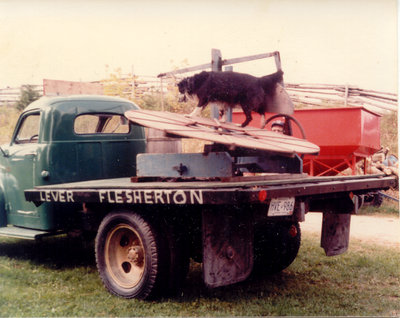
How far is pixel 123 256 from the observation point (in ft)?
13.2

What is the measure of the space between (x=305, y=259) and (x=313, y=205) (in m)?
1.40

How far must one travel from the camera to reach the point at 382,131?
1132 cm

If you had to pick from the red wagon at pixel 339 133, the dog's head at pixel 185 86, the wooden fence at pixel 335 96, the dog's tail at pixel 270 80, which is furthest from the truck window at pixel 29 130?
the wooden fence at pixel 335 96

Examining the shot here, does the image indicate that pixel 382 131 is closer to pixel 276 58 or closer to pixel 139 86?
pixel 139 86

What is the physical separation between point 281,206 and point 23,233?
2.97 m

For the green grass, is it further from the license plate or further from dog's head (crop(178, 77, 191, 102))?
dog's head (crop(178, 77, 191, 102))

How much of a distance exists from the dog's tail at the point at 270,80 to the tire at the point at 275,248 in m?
1.36

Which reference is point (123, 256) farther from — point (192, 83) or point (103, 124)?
point (103, 124)

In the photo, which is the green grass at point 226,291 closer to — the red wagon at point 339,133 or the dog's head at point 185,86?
the dog's head at point 185,86

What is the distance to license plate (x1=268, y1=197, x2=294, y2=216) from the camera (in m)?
3.21

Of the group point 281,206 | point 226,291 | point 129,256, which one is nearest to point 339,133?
point 226,291

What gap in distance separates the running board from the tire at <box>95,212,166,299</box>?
3.49 ft

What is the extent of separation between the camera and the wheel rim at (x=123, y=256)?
153 inches

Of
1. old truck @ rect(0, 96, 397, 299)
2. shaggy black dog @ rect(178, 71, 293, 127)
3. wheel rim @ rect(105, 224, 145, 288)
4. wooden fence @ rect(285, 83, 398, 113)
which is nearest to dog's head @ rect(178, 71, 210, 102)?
shaggy black dog @ rect(178, 71, 293, 127)
